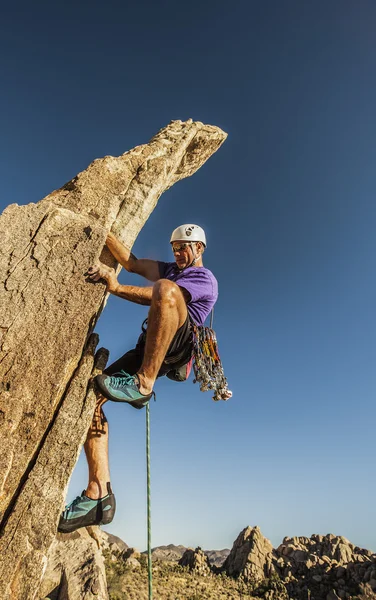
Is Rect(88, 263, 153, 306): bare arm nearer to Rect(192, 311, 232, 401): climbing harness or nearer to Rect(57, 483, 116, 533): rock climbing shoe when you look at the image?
Rect(192, 311, 232, 401): climbing harness

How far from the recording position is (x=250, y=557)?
175 ft

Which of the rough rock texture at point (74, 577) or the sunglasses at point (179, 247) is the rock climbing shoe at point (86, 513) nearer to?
the sunglasses at point (179, 247)

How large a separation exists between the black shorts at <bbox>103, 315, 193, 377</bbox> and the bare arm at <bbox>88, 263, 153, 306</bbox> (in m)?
0.49

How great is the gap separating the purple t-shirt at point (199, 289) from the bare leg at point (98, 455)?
53.2 inches

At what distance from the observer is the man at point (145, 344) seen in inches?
134

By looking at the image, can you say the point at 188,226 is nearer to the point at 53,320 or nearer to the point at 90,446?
the point at 53,320

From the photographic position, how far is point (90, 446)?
366 cm

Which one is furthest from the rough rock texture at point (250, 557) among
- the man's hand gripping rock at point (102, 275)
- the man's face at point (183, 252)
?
the man's hand gripping rock at point (102, 275)

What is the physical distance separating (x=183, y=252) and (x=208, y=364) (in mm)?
1362

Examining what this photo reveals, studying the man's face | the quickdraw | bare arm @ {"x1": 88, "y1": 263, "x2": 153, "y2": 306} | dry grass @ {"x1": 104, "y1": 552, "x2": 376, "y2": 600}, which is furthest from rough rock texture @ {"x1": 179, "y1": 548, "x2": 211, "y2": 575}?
bare arm @ {"x1": 88, "y1": 263, "x2": 153, "y2": 306}

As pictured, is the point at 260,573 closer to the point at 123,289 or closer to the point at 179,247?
the point at 179,247

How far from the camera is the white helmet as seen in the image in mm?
4589

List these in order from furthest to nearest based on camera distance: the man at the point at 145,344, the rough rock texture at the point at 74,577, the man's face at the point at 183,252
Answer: the rough rock texture at the point at 74,577
the man's face at the point at 183,252
the man at the point at 145,344

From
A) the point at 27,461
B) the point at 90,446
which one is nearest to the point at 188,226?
the point at 90,446
